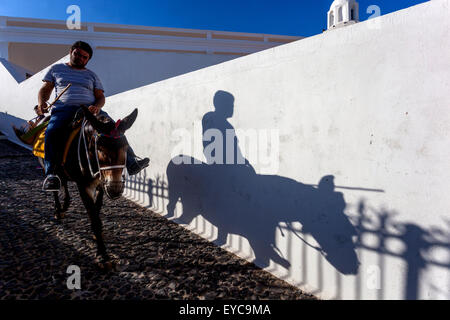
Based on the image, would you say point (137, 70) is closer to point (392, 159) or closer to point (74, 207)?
point (74, 207)

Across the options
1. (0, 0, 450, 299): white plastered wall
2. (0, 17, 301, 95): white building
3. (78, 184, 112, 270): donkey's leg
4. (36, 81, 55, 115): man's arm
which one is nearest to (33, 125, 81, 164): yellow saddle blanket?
(36, 81, 55, 115): man's arm

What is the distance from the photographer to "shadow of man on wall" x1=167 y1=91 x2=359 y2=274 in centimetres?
241

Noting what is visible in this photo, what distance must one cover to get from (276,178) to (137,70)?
1331 cm

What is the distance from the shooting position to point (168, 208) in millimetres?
4887

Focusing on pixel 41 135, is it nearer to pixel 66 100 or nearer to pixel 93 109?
pixel 66 100

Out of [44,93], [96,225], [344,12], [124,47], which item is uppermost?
[344,12]

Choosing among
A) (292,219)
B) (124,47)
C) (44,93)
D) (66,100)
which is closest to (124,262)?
(292,219)

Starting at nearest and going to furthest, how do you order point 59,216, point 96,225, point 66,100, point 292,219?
point 292,219 < point 96,225 < point 66,100 < point 59,216

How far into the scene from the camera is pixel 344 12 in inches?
640

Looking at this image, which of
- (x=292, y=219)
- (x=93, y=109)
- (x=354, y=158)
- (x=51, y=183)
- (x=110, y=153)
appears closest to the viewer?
(x=354, y=158)

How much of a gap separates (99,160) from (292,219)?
233 centimetres

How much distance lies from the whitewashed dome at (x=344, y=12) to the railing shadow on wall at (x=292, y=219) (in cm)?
1697

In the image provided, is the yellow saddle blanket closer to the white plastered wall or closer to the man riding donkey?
the man riding donkey
